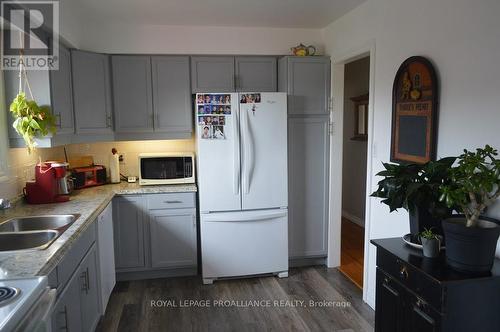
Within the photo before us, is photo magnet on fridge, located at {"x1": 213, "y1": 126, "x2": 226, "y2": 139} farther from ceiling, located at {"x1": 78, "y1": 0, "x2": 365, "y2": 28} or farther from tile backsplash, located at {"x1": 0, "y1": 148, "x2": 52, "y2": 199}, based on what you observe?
tile backsplash, located at {"x1": 0, "y1": 148, "x2": 52, "y2": 199}

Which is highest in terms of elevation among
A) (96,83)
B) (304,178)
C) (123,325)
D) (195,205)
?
(96,83)

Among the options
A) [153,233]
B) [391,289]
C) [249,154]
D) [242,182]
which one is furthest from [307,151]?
[391,289]

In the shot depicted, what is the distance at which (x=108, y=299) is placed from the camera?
317cm

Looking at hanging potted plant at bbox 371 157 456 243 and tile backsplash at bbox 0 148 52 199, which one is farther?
tile backsplash at bbox 0 148 52 199

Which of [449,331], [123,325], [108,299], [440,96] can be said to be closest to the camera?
[449,331]

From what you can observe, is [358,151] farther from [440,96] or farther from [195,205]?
[440,96]

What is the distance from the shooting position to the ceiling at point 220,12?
3.01 m

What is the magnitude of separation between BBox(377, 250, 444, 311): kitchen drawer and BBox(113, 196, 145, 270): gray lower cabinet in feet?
7.41

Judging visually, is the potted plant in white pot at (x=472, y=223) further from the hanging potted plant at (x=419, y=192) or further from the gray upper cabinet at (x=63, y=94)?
the gray upper cabinet at (x=63, y=94)

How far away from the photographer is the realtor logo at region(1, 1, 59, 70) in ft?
7.98

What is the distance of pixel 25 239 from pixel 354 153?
14.3 ft

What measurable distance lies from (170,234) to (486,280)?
2.64 metres

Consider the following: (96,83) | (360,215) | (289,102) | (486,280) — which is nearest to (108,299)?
(96,83)

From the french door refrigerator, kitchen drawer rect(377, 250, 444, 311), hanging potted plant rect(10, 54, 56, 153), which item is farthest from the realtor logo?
kitchen drawer rect(377, 250, 444, 311)
